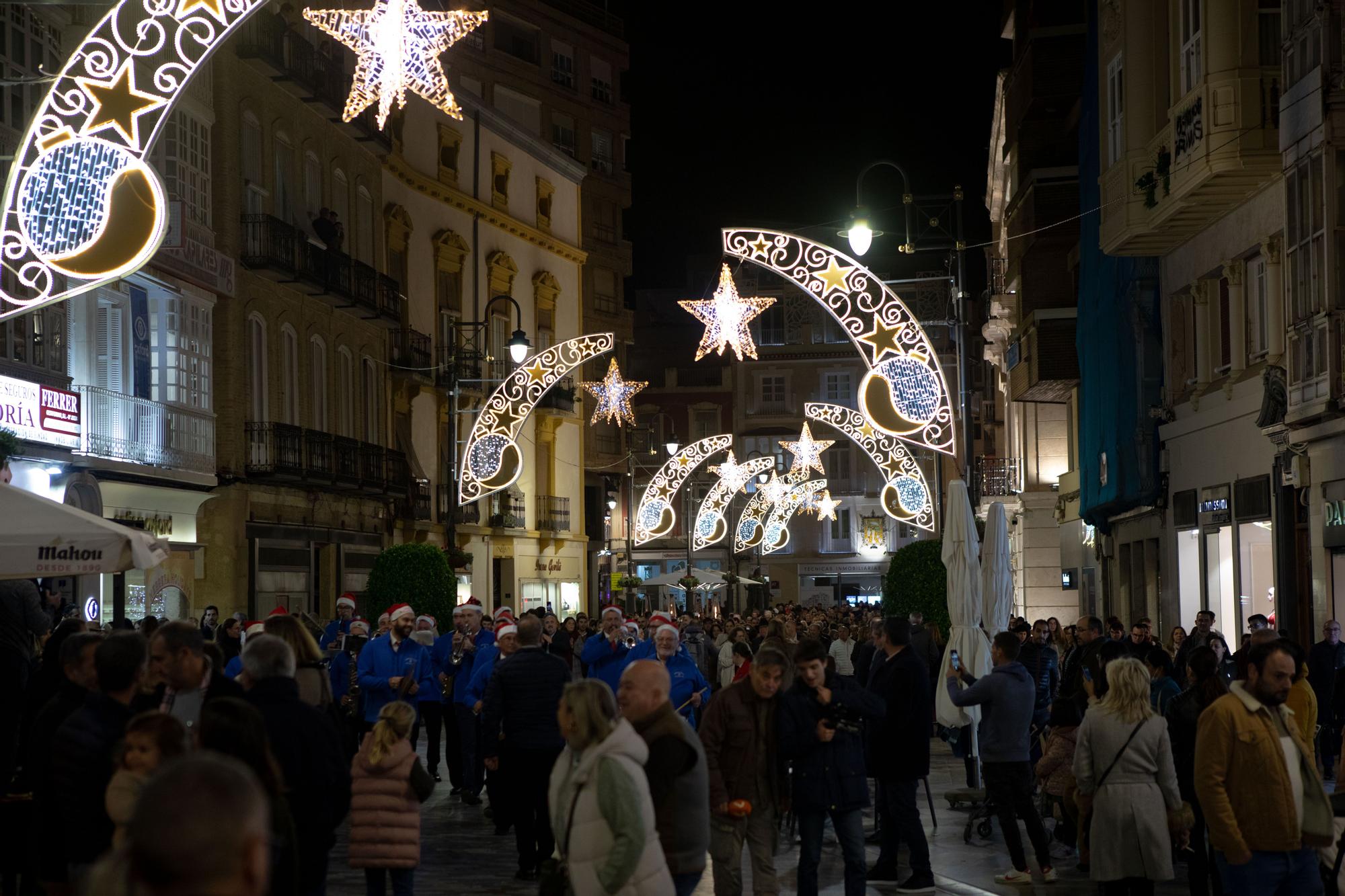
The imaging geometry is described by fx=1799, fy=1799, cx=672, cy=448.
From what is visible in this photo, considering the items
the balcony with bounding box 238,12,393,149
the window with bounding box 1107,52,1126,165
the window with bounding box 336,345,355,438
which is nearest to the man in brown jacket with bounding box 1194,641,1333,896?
the window with bounding box 1107,52,1126,165

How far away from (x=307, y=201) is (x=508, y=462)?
57.9ft

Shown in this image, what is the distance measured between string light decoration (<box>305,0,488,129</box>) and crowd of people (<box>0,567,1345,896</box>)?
16.4 feet

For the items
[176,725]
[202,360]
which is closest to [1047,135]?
[202,360]

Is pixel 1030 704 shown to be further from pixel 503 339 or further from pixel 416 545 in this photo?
pixel 503 339

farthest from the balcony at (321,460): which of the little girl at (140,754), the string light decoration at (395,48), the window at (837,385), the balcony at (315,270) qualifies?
the window at (837,385)

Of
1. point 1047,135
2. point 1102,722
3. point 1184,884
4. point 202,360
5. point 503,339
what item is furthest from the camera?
point 503,339

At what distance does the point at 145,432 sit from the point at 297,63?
32.2ft

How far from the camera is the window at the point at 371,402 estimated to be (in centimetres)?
3966

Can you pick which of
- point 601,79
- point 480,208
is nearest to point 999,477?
point 480,208

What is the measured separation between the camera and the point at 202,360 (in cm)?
3011

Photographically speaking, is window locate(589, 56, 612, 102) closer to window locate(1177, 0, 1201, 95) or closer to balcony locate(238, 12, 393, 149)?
balcony locate(238, 12, 393, 149)

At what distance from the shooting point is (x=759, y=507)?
70.2 metres

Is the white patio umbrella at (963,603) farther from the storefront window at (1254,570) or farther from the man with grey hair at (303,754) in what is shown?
the man with grey hair at (303,754)

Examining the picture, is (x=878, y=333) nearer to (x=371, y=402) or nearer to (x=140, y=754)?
(x=140, y=754)
